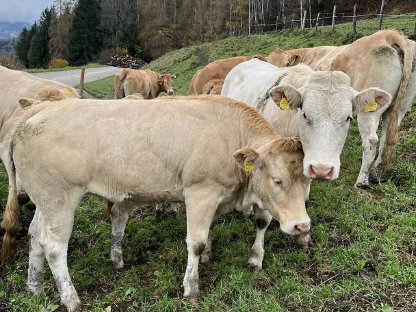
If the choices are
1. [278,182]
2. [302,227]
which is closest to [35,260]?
[278,182]

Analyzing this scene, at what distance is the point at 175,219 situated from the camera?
6500mm

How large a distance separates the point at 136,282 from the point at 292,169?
2.21 meters

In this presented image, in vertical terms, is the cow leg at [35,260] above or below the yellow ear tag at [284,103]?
below

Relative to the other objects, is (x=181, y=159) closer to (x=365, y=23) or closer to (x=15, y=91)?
(x=15, y=91)

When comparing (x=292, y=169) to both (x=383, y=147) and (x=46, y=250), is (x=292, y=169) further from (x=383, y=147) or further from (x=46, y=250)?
(x=383, y=147)

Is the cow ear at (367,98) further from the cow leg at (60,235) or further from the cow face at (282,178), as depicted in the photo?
the cow leg at (60,235)

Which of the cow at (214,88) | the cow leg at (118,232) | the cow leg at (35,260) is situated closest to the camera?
the cow leg at (35,260)

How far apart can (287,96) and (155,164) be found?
1651 millimetres

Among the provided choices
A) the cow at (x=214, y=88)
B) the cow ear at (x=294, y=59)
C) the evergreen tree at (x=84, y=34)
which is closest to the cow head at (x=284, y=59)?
the cow ear at (x=294, y=59)

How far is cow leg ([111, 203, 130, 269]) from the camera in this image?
537 centimetres

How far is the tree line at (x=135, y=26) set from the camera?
65.8m

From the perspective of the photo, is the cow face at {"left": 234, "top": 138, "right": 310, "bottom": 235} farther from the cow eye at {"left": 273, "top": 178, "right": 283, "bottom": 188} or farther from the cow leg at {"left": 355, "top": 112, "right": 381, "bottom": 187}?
the cow leg at {"left": 355, "top": 112, "right": 381, "bottom": 187}

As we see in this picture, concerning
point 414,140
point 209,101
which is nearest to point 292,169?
point 209,101

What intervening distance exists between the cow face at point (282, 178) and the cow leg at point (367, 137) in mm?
2589
